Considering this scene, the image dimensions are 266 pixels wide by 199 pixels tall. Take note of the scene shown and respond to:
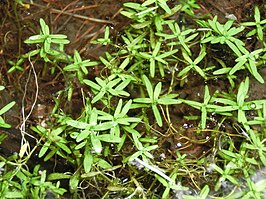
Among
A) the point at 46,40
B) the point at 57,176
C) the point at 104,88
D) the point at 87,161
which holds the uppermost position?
the point at 46,40

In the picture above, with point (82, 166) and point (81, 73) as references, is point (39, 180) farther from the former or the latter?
point (81, 73)

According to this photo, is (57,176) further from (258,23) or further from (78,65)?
(258,23)

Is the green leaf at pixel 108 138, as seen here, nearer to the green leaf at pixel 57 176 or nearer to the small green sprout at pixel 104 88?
the small green sprout at pixel 104 88

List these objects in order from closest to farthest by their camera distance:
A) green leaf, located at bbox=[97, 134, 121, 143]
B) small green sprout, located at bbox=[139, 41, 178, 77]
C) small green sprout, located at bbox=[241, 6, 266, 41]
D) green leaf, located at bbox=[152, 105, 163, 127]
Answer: green leaf, located at bbox=[97, 134, 121, 143]
green leaf, located at bbox=[152, 105, 163, 127]
small green sprout, located at bbox=[139, 41, 178, 77]
small green sprout, located at bbox=[241, 6, 266, 41]

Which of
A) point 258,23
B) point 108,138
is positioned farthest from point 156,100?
point 258,23

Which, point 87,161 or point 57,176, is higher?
point 87,161

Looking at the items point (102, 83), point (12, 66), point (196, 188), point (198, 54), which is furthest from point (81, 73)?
point (196, 188)

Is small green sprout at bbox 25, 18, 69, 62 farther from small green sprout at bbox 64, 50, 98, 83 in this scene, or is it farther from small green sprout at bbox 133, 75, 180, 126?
small green sprout at bbox 133, 75, 180, 126

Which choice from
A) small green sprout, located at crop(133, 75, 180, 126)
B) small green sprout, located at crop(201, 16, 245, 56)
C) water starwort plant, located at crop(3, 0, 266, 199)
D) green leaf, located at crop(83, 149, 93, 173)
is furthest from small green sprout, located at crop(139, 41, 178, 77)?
green leaf, located at crop(83, 149, 93, 173)

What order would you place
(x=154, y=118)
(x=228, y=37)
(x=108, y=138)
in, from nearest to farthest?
(x=108, y=138) → (x=228, y=37) → (x=154, y=118)

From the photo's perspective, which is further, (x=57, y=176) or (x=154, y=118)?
(x=154, y=118)

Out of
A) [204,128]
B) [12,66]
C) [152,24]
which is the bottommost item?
[204,128]
